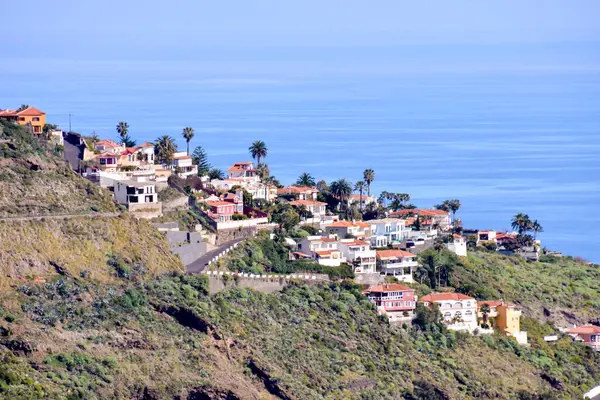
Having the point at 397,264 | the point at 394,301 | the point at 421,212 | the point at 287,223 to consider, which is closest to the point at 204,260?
the point at 394,301

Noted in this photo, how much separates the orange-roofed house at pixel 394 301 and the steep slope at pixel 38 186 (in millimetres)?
12664

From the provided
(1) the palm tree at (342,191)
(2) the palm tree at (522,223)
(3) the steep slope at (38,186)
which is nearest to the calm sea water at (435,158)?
(2) the palm tree at (522,223)

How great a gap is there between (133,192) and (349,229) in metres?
15.1

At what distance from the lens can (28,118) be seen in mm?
77938

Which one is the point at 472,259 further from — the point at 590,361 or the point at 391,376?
the point at 391,376

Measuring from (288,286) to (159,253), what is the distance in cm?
695

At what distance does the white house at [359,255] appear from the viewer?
3046 inches

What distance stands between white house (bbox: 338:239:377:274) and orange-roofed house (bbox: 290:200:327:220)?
8.01 m

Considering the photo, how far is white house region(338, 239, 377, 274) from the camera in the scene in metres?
77.4

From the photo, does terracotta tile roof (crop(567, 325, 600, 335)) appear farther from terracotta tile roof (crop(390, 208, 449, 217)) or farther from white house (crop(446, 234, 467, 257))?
terracotta tile roof (crop(390, 208, 449, 217))

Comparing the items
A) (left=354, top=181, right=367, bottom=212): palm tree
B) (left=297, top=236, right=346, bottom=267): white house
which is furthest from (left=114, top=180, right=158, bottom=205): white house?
(left=354, top=181, right=367, bottom=212): palm tree

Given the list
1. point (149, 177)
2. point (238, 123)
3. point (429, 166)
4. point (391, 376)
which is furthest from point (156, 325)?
point (238, 123)

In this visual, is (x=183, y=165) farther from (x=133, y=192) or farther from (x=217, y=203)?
(x=133, y=192)

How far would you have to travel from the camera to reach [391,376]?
67188mm
